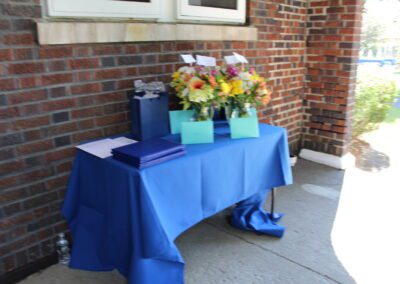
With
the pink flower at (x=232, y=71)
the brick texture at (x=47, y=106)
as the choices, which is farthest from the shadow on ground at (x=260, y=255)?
the pink flower at (x=232, y=71)

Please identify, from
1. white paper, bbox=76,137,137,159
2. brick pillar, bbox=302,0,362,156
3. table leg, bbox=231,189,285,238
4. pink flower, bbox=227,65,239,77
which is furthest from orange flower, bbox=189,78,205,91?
brick pillar, bbox=302,0,362,156

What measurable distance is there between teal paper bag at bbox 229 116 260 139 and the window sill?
2.69 ft

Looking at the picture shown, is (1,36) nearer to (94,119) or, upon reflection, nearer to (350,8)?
(94,119)

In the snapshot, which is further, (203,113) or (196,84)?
(203,113)

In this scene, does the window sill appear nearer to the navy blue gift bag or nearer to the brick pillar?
the navy blue gift bag

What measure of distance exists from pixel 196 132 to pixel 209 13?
124 centimetres

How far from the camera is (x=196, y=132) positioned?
2053 millimetres

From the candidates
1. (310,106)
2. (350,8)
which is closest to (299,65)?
(310,106)

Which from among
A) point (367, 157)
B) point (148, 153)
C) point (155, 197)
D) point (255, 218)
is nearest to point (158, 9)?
point (148, 153)

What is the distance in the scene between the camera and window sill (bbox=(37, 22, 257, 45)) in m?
1.95

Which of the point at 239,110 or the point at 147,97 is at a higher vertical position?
the point at 147,97

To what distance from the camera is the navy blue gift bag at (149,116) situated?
6.77ft

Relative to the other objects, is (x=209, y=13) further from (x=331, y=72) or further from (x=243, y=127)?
(x=331, y=72)

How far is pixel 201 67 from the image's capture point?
216 cm
